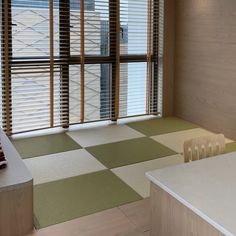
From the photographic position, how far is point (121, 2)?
4621 millimetres

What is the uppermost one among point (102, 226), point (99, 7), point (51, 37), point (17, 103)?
point (99, 7)

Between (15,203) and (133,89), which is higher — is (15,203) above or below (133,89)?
below

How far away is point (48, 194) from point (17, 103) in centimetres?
177

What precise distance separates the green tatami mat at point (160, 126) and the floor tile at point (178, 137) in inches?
5.1

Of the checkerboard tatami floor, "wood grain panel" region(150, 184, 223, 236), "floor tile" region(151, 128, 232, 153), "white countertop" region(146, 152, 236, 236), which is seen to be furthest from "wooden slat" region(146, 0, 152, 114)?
"wood grain panel" region(150, 184, 223, 236)

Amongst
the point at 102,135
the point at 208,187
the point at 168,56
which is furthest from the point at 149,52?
the point at 208,187

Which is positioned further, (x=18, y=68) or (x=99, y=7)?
(x=99, y=7)

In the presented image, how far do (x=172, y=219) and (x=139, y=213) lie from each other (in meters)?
1.11

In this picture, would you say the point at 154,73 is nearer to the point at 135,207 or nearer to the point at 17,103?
the point at 17,103

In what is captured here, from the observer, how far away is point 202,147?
6.72 ft

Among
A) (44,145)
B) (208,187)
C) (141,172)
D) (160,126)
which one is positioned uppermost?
(208,187)

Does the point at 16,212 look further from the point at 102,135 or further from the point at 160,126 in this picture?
the point at 160,126

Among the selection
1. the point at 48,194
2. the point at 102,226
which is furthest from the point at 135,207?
the point at 48,194

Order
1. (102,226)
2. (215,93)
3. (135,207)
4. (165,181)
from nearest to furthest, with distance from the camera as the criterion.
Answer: (165,181) < (102,226) < (135,207) < (215,93)
